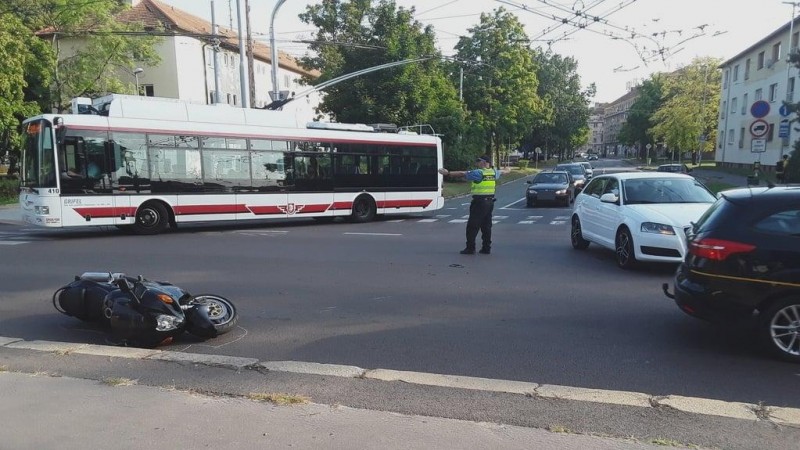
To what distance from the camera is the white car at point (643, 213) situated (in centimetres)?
853

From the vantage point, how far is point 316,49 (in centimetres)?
4431

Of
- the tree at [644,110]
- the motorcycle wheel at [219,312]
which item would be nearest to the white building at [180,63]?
the motorcycle wheel at [219,312]

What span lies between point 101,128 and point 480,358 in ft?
39.7

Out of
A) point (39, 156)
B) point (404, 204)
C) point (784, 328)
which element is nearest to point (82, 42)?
point (39, 156)

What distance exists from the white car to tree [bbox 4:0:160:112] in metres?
25.3

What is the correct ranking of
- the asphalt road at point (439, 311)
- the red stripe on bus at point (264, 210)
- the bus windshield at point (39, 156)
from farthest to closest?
the red stripe on bus at point (264, 210) → the bus windshield at point (39, 156) → the asphalt road at point (439, 311)

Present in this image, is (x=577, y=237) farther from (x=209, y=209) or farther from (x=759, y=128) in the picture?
(x=209, y=209)

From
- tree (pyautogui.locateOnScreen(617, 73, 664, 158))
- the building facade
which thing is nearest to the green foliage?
tree (pyautogui.locateOnScreen(617, 73, 664, 158))

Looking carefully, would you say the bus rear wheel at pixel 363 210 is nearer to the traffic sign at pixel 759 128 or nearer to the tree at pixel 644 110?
the traffic sign at pixel 759 128

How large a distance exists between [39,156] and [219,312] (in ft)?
33.6

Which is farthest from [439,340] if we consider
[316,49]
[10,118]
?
[316,49]

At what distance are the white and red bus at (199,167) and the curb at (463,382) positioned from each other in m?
8.88

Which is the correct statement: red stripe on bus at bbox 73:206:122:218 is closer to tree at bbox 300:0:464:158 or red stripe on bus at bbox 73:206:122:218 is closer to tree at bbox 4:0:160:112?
Result: tree at bbox 4:0:160:112

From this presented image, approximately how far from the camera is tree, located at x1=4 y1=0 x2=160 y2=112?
28062 millimetres
